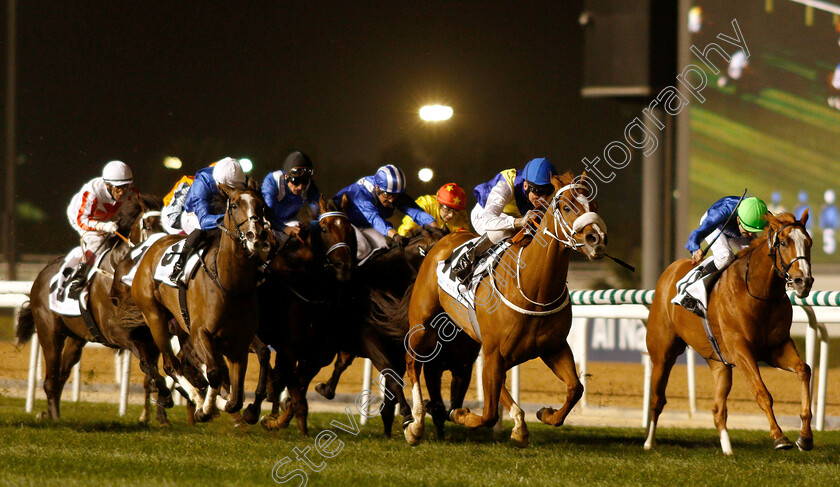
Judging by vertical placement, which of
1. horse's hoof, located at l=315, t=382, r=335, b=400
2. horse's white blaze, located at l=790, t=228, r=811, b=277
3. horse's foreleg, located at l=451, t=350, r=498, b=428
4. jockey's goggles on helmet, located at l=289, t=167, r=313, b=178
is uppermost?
jockey's goggles on helmet, located at l=289, t=167, r=313, b=178

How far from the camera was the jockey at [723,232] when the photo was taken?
5.60 meters

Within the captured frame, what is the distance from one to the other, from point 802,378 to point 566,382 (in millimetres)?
1161

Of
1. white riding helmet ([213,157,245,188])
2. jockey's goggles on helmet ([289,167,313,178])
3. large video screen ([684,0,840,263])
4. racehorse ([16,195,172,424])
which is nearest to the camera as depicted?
white riding helmet ([213,157,245,188])

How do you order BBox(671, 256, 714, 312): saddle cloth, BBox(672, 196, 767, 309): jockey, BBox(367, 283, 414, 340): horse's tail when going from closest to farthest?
BBox(671, 256, 714, 312): saddle cloth → BBox(672, 196, 767, 309): jockey → BBox(367, 283, 414, 340): horse's tail

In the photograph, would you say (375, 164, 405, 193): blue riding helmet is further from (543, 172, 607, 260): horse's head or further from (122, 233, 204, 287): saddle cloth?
(543, 172, 607, 260): horse's head

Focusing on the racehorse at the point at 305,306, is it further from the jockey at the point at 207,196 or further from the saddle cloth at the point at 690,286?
the saddle cloth at the point at 690,286

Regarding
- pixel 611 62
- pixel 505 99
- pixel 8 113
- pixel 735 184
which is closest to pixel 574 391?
pixel 611 62

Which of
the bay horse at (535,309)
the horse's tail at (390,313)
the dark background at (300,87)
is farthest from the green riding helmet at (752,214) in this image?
the dark background at (300,87)

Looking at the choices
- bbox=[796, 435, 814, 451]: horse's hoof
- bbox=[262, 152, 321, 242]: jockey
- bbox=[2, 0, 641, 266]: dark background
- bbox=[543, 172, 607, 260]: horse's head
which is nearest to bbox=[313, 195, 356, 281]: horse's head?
bbox=[262, 152, 321, 242]: jockey

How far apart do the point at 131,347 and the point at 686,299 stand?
3.32 meters

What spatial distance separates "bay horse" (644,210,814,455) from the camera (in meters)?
4.88

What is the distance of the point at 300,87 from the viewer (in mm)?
19328

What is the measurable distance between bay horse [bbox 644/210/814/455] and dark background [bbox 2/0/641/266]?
12.0 meters

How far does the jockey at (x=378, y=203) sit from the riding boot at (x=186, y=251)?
0.90 m
